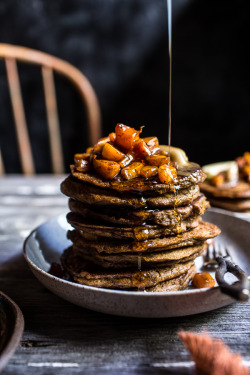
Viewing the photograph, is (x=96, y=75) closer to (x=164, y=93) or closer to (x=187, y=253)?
(x=164, y=93)

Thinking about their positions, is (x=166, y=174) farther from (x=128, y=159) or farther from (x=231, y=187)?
(x=231, y=187)

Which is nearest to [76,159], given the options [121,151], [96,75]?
[121,151]

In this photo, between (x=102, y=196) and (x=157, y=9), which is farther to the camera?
(x=157, y=9)

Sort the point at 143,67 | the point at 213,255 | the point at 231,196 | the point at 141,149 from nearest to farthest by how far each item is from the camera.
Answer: the point at 141,149 → the point at 213,255 → the point at 231,196 → the point at 143,67

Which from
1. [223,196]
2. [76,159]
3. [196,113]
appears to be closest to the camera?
[76,159]

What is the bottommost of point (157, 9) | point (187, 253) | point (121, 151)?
point (187, 253)

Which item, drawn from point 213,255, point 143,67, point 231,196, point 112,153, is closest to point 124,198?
point 112,153

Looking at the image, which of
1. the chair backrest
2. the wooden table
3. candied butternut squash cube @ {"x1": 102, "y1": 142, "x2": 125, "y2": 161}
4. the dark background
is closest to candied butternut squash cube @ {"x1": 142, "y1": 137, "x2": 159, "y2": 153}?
candied butternut squash cube @ {"x1": 102, "y1": 142, "x2": 125, "y2": 161}
